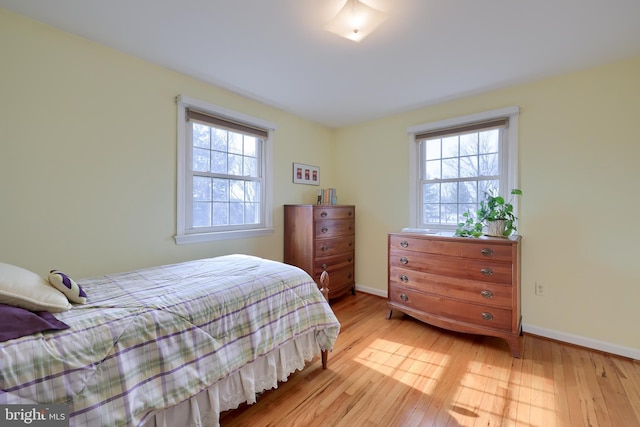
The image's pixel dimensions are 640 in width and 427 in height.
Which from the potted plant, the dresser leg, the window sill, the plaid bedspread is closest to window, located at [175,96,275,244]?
the window sill

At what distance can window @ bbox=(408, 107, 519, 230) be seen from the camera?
8.62 ft

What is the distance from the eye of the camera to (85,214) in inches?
74.7

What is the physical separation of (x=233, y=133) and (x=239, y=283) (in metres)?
1.85

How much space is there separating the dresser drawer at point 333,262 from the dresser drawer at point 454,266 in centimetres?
74

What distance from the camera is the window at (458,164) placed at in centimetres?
263

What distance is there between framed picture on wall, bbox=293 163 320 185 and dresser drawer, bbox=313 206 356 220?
0.59m

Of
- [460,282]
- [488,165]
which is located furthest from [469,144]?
[460,282]

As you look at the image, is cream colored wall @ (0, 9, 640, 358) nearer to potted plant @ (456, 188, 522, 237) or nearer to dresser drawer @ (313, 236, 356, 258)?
potted plant @ (456, 188, 522, 237)

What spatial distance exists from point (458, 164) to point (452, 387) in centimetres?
218

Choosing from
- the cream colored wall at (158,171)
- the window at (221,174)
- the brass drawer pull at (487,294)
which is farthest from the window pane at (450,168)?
the window at (221,174)

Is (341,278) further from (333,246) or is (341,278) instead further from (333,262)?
(333,246)

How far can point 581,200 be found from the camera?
224 cm

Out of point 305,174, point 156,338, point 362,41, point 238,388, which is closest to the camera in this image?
point 156,338

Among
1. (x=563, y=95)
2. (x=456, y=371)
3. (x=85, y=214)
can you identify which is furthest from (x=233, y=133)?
(x=563, y=95)
